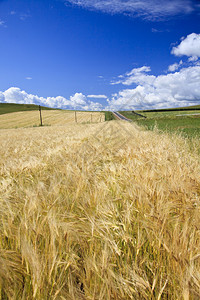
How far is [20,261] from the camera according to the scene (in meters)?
0.75

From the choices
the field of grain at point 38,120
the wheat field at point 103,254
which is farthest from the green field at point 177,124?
the field of grain at point 38,120

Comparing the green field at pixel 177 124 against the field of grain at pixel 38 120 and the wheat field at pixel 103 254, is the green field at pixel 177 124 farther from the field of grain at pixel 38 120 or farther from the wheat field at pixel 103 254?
the field of grain at pixel 38 120

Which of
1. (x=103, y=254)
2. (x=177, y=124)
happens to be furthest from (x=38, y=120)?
(x=103, y=254)

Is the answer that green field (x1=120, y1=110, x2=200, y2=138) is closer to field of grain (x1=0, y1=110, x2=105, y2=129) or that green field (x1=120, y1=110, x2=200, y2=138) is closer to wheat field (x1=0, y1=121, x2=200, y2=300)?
wheat field (x1=0, y1=121, x2=200, y2=300)

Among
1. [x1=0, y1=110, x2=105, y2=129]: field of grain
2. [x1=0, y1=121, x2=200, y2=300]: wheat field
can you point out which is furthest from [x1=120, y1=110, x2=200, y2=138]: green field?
[x1=0, y1=110, x2=105, y2=129]: field of grain

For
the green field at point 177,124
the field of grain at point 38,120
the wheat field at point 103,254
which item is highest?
the field of grain at point 38,120

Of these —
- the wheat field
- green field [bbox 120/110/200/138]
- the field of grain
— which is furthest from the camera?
the field of grain

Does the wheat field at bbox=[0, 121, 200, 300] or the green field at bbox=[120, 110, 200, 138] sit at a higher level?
the green field at bbox=[120, 110, 200, 138]

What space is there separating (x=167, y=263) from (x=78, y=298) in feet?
1.29

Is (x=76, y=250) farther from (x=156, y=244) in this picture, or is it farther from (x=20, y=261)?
(x=156, y=244)

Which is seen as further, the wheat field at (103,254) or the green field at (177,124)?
the green field at (177,124)

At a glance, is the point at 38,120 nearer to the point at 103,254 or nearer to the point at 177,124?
the point at 177,124

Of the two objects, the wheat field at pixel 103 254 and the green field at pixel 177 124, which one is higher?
the green field at pixel 177 124

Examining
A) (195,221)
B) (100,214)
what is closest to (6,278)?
(100,214)
